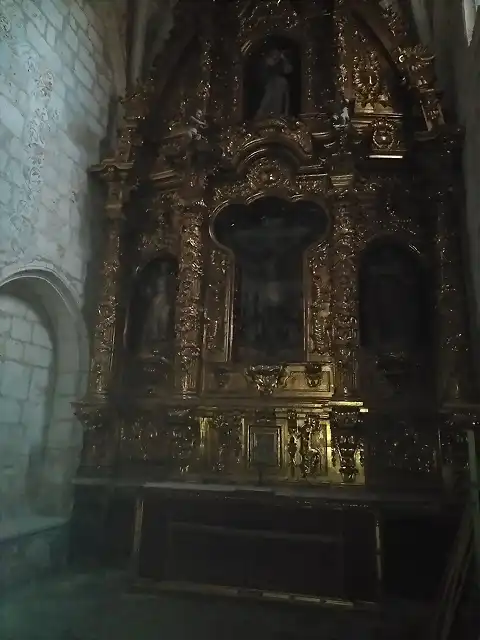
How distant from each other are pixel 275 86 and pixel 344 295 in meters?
2.87

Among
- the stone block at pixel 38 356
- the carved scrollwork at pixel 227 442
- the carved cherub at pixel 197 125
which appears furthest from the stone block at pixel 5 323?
the carved cherub at pixel 197 125

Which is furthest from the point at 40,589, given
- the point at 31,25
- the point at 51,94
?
the point at 31,25

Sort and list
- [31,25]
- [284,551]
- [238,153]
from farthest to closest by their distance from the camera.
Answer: [238,153], [31,25], [284,551]

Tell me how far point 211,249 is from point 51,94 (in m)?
2.25

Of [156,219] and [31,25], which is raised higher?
[31,25]

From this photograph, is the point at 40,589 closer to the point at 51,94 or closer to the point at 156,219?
the point at 156,219

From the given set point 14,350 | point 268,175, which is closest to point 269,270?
point 268,175

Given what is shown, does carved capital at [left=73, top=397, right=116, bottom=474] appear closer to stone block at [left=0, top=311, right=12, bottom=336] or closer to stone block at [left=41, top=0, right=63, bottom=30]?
stone block at [left=0, top=311, right=12, bottom=336]

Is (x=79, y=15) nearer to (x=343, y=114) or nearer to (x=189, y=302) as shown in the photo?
(x=343, y=114)

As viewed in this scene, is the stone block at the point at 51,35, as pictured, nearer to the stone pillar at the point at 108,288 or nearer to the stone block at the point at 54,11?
the stone block at the point at 54,11

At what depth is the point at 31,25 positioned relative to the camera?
5.53 metres

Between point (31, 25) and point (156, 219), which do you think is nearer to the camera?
point (31, 25)

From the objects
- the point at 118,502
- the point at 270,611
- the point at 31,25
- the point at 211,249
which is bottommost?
the point at 270,611

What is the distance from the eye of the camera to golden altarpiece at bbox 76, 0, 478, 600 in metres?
5.19
